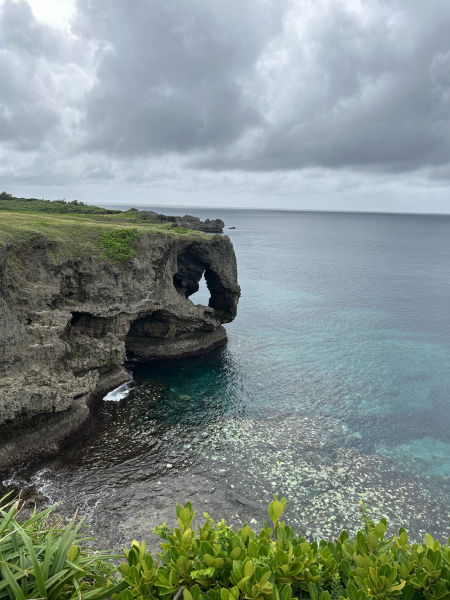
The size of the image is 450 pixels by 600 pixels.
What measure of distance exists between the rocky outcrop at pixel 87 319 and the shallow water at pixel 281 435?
2.53m

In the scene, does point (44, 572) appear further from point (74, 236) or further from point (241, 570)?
point (74, 236)

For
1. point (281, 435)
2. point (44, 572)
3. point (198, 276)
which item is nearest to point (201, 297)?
point (198, 276)

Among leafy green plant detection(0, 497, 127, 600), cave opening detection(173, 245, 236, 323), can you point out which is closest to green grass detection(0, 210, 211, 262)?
cave opening detection(173, 245, 236, 323)

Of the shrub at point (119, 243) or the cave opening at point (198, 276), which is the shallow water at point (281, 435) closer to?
the cave opening at point (198, 276)

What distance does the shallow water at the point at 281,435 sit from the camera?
17.7m

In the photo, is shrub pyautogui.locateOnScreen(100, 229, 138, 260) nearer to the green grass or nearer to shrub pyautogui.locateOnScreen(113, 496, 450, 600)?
the green grass

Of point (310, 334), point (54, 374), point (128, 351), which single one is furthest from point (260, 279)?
point (54, 374)

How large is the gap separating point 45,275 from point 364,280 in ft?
Result: 211

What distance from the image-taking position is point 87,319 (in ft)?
91.0

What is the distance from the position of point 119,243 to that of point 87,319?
6593 millimetres

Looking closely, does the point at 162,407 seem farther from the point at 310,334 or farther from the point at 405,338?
the point at 405,338

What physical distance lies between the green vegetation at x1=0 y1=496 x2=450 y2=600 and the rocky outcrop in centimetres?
1572

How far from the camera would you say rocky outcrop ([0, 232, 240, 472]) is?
2059cm

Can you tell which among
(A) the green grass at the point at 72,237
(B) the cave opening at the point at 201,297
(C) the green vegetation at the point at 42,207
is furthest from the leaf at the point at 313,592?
(C) the green vegetation at the point at 42,207
